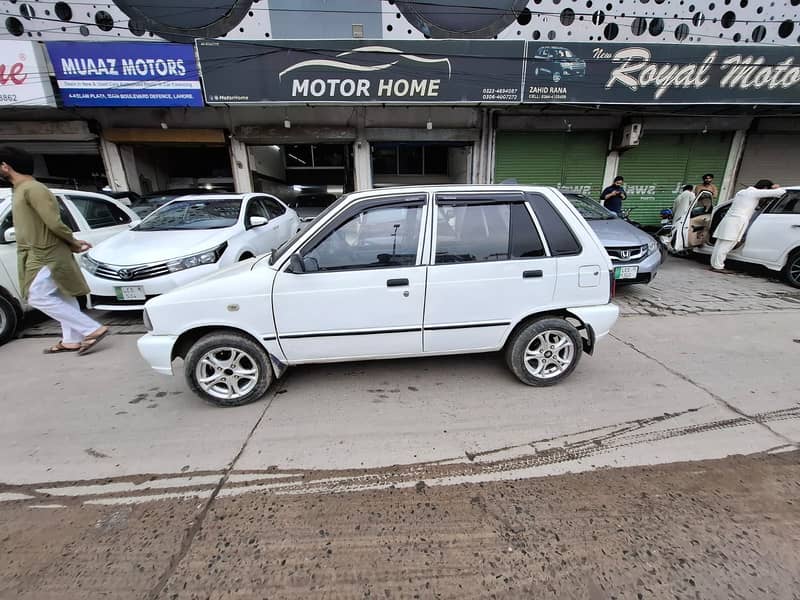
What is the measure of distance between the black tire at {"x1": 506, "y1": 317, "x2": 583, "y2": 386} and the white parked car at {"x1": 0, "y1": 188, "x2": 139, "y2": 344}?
5692 millimetres

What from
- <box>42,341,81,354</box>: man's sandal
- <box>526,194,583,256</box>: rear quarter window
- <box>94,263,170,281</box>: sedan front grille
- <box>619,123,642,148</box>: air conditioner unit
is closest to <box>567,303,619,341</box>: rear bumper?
<box>526,194,583,256</box>: rear quarter window

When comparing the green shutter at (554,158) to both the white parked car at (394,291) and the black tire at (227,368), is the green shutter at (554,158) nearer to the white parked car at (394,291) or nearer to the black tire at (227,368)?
the white parked car at (394,291)

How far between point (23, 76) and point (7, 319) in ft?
25.4

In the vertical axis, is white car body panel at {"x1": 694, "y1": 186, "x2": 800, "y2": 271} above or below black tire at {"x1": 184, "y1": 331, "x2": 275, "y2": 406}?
above

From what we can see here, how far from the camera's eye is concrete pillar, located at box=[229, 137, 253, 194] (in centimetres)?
1034

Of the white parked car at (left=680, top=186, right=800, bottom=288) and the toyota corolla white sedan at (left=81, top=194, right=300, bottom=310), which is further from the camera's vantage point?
the white parked car at (left=680, top=186, right=800, bottom=288)

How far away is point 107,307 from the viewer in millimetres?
4129

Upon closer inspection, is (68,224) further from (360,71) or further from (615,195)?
(615,195)

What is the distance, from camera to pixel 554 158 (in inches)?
435

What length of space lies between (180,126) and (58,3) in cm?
→ 429

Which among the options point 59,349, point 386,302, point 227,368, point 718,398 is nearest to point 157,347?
point 227,368

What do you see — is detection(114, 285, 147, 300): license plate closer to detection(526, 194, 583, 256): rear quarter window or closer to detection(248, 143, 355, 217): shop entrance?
detection(526, 194, 583, 256): rear quarter window

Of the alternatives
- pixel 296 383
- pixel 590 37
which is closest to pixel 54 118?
pixel 296 383

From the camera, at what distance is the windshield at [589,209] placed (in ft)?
19.6
